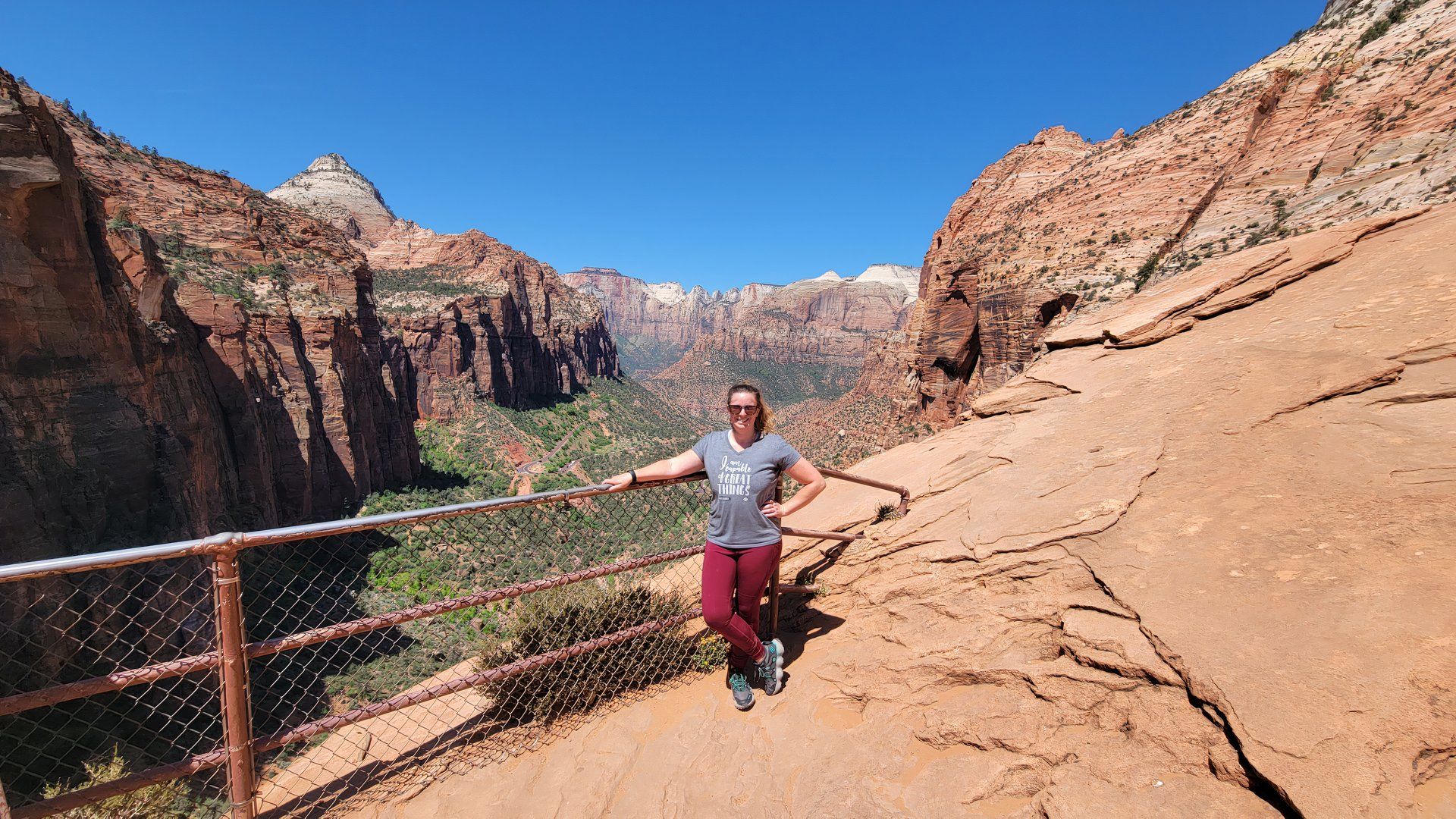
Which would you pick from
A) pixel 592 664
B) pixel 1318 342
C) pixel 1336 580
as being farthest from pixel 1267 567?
pixel 592 664

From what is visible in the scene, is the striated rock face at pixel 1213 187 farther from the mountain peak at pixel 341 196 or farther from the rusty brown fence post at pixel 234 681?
the mountain peak at pixel 341 196

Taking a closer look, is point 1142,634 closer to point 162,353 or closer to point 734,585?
point 734,585

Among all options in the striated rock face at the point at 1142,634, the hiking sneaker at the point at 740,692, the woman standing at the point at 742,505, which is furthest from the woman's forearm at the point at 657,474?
the striated rock face at the point at 1142,634

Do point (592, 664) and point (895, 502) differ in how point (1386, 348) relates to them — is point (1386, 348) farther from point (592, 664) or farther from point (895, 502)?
point (592, 664)

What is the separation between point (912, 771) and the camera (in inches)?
126

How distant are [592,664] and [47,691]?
2993 mm

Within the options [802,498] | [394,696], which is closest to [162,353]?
[394,696]

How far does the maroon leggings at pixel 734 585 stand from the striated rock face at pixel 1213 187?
20.7m

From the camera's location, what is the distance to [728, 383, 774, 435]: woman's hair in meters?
4.02

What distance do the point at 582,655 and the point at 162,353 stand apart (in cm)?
2168

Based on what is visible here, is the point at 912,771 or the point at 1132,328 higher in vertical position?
the point at 1132,328

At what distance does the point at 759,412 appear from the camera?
4160mm

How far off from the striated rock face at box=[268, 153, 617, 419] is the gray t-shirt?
2430 inches

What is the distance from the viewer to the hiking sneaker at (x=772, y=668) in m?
4.23
